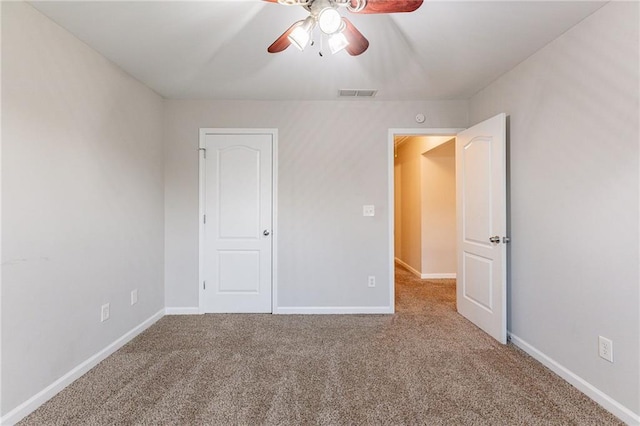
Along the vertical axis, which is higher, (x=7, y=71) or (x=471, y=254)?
→ (x=7, y=71)

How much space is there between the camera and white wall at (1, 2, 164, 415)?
1683 mm

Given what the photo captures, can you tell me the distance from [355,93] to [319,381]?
2.64m

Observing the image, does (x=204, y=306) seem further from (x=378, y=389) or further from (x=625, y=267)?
(x=625, y=267)

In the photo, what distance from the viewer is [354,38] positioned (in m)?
1.66

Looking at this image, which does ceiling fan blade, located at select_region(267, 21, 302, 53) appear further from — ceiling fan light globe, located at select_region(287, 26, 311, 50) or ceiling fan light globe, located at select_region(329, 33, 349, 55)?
ceiling fan light globe, located at select_region(329, 33, 349, 55)

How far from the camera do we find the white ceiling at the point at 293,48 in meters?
1.83

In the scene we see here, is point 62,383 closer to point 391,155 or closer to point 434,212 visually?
point 391,155

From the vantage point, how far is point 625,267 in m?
1.70

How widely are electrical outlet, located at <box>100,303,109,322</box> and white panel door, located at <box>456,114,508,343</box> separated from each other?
129 inches

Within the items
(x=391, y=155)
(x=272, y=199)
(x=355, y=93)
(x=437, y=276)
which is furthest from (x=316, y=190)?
(x=437, y=276)

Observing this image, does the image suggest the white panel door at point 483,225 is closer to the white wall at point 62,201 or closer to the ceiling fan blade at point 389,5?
the ceiling fan blade at point 389,5

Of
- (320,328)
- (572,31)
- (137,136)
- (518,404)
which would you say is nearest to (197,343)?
(320,328)

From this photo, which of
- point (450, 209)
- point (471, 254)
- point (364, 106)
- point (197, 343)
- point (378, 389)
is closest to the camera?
point (378, 389)

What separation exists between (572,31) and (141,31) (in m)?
2.89
